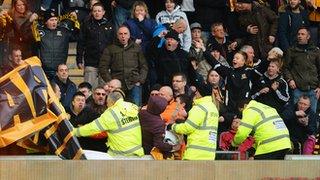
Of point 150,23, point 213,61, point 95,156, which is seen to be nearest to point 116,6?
point 150,23

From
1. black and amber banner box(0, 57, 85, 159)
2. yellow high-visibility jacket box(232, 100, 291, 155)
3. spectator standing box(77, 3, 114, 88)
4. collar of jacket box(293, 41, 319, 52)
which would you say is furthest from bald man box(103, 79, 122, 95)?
collar of jacket box(293, 41, 319, 52)

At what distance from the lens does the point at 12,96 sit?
45.2 feet

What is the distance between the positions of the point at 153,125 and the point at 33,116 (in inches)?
72.5

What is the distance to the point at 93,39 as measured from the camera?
18469mm

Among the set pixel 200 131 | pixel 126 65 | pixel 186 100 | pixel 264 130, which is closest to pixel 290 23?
pixel 126 65

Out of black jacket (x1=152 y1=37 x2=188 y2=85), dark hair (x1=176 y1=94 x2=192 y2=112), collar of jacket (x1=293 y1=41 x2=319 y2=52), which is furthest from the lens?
collar of jacket (x1=293 y1=41 x2=319 y2=52)

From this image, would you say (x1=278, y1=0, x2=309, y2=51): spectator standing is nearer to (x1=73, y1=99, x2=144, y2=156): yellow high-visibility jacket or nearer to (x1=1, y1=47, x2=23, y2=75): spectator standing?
(x1=1, y1=47, x2=23, y2=75): spectator standing

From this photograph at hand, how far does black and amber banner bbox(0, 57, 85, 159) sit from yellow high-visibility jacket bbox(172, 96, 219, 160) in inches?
60.4

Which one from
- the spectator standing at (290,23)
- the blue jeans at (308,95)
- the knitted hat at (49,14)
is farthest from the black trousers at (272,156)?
the knitted hat at (49,14)

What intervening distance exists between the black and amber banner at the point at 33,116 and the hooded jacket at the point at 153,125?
1.16m

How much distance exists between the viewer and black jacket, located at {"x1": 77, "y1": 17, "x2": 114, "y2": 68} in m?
18.4

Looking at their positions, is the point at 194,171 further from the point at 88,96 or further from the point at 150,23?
the point at 150,23

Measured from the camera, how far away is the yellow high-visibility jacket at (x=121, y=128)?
14.4 m

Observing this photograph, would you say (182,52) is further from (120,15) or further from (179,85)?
(120,15)
